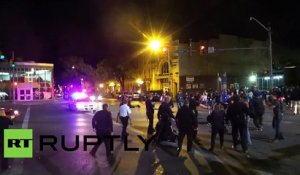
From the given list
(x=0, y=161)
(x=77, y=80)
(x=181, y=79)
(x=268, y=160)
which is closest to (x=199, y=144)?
(x=268, y=160)

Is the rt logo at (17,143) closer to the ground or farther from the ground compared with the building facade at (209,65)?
closer to the ground

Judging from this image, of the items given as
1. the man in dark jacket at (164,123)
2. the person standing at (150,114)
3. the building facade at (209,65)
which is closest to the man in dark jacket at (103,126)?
the man in dark jacket at (164,123)

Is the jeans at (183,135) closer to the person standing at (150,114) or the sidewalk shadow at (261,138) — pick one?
the sidewalk shadow at (261,138)

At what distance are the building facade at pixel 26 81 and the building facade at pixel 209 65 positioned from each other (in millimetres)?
27743

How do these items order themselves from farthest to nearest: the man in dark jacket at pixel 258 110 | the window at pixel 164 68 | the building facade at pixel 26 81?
Result: the building facade at pixel 26 81 → the window at pixel 164 68 → the man in dark jacket at pixel 258 110

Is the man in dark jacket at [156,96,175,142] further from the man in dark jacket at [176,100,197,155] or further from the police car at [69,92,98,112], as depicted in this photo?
the police car at [69,92,98,112]

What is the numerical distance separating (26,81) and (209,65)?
133 feet

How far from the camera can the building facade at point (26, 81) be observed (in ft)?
306

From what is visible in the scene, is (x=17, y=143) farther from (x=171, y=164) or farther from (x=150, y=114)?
(x=150, y=114)

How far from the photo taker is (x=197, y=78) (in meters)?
70.6

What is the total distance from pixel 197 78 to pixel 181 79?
240 centimetres

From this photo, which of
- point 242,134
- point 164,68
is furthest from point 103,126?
point 164,68

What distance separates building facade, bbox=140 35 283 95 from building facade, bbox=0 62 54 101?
27743 mm

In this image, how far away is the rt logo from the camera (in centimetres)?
1170
